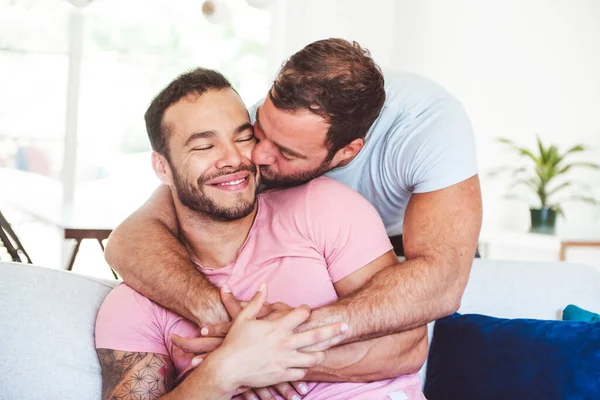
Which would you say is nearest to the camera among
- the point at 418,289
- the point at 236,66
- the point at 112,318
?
the point at 418,289

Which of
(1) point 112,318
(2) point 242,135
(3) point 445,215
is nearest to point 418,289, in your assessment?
(3) point 445,215

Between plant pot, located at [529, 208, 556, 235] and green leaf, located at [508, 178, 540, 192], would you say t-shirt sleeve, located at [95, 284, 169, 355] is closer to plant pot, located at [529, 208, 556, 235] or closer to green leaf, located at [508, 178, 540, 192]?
plant pot, located at [529, 208, 556, 235]

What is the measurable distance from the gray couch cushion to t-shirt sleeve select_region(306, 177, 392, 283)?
2.02 feet

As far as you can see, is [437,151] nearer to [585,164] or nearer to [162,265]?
Answer: [162,265]

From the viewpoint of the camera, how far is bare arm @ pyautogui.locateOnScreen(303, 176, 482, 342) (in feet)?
5.07

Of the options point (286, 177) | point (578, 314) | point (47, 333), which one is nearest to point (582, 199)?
point (578, 314)

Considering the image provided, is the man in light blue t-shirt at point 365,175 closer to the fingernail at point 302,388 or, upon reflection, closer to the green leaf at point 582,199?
the fingernail at point 302,388

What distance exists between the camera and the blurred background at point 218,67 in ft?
17.5

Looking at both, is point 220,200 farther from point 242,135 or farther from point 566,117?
point 566,117

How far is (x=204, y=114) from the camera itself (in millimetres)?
1791

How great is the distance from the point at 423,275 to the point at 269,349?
415 millimetres

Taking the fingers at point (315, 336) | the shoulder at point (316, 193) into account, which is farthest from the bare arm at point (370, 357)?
the shoulder at point (316, 193)

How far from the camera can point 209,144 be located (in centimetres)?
178

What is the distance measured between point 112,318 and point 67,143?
4409 millimetres
